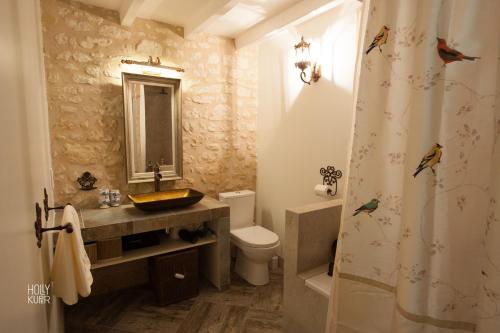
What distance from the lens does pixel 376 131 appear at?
1.08 meters

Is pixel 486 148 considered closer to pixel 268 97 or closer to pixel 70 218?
pixel 70 218

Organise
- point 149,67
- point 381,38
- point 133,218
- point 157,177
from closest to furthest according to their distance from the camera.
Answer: point 381,38 → point 133,218 → point 149,67 → point 157,177

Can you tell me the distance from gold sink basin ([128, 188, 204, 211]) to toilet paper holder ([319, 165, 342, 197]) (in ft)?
3.96

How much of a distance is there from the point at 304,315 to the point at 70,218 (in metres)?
1.59

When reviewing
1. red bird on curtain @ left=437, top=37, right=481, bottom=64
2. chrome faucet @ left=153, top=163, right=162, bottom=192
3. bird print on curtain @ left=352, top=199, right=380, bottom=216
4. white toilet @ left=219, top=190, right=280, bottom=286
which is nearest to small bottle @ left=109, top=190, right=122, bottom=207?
chrome faucet @ left=153, top=163, right=162, bottom=192

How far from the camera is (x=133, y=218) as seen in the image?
232 cm

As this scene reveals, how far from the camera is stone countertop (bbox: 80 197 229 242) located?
215 centimetres

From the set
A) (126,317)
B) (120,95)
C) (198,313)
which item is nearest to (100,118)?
(120,95)

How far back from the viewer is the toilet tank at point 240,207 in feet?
10.2

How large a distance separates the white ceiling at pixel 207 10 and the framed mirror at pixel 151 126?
590 mm

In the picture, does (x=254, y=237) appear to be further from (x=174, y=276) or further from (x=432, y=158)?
(x=432, y=158)

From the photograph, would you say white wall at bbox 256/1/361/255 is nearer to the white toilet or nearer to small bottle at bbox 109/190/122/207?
the white toilet

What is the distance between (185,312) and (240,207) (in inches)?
47.7

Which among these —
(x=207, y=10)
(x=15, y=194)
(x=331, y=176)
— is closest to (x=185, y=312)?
(x=331, y=176)
